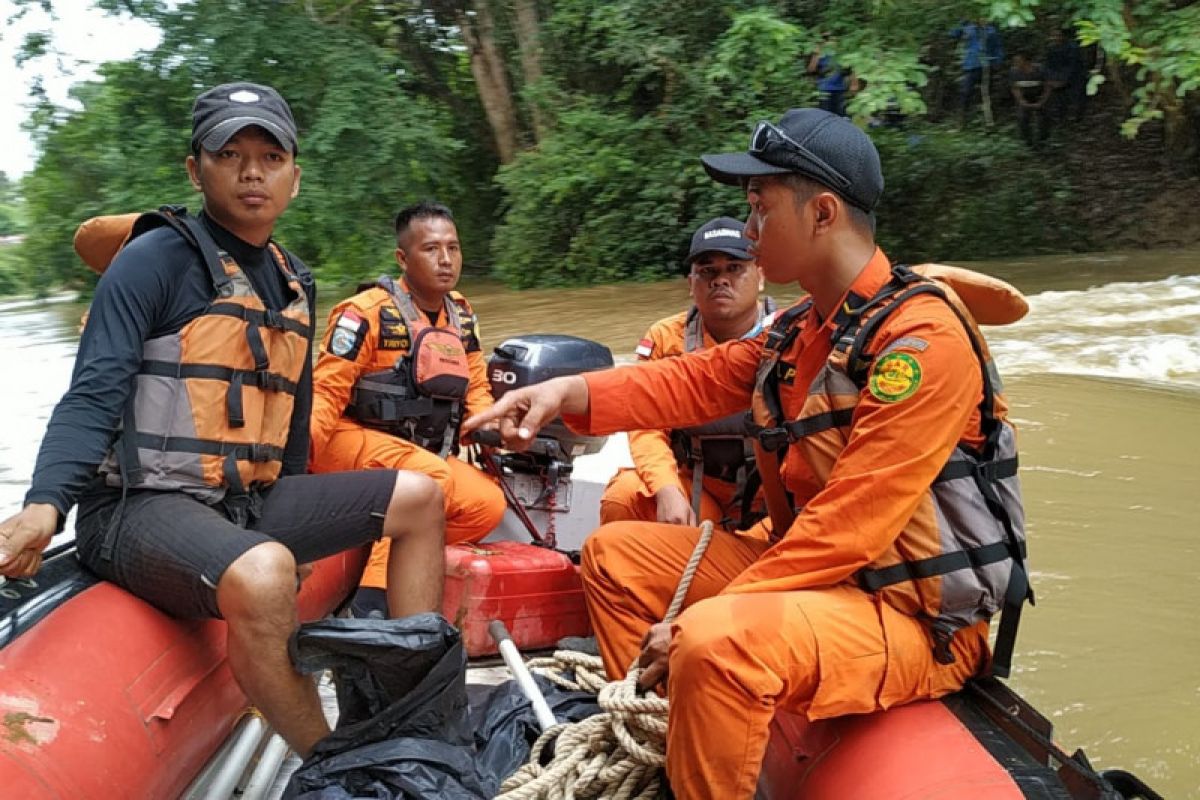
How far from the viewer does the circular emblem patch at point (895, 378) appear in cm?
206

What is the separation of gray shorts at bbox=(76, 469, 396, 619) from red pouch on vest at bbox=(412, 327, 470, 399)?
1228 mm

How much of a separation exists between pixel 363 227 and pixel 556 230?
2512 millimetres

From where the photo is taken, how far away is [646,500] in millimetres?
3516

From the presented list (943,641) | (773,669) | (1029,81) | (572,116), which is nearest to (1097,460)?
(943,641)

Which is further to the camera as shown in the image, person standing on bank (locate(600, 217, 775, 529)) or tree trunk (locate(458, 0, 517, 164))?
tree trunk (locate(458, 0, 517, 164))

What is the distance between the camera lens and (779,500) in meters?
2.57

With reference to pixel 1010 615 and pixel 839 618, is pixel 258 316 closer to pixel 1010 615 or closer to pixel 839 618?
pixel 839 618

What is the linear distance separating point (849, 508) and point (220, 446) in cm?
137

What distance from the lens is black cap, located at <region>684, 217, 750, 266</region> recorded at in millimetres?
3537

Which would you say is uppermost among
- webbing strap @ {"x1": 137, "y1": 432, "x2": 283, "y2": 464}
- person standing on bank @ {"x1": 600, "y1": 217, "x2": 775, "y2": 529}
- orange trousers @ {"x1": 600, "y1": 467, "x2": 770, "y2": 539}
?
webbing strap @ {"x1": 137, "y1": 432, "x2": 283, "y2": 464}

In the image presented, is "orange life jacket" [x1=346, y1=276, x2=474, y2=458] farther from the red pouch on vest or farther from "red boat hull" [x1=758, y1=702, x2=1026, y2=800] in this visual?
"red boat hull" [x1=758, y1=702, x2=1026, y2=800]

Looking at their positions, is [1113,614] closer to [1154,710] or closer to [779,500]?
[1154,710]

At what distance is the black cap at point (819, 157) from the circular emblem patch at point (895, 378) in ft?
1.26

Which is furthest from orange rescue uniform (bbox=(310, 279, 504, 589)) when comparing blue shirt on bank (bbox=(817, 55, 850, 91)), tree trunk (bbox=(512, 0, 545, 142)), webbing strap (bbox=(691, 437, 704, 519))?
tree trunk (bbox=(512, 0, 545, 142))
